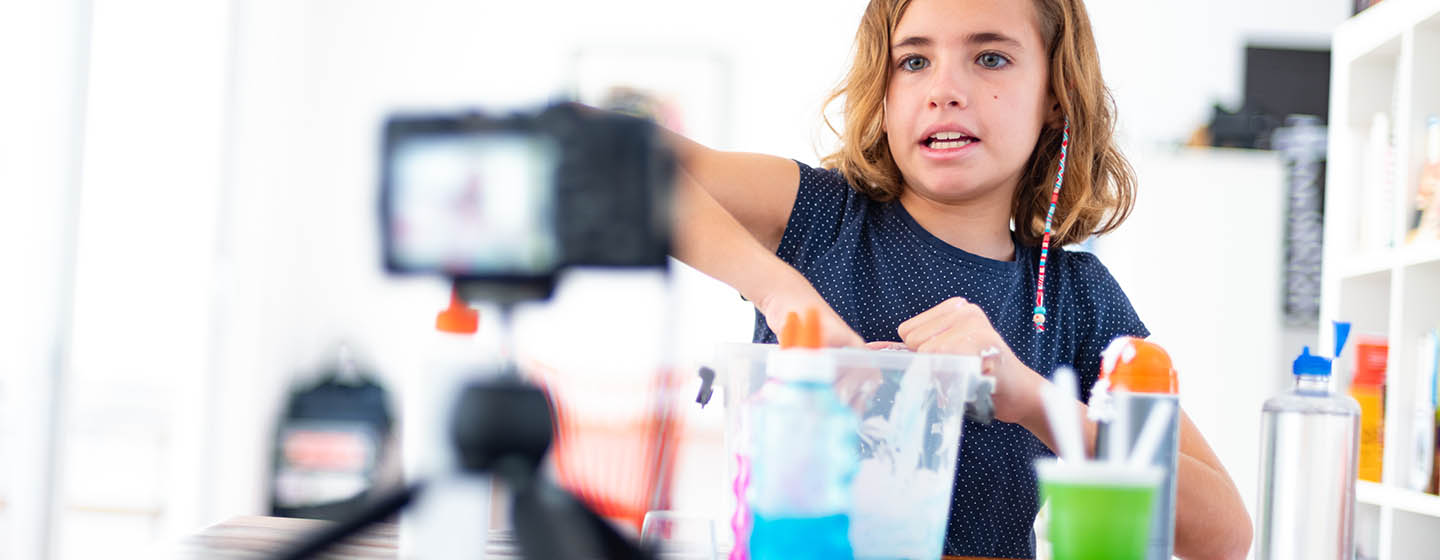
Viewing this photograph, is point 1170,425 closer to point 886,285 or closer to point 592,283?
point 886,285

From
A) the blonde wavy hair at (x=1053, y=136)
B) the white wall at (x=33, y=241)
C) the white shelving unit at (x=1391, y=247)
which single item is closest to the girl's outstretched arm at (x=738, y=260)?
the blonde wavy hair at (x=1053, y=136)

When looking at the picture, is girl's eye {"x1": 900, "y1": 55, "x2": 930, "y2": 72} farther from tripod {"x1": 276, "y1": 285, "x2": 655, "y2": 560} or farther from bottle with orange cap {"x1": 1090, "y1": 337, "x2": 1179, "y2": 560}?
tripod {"x1": 276, "y1": 285, "x2": 655, "y2": 560}

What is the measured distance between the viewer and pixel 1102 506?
54 cm

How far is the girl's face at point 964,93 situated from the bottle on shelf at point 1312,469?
0.39 meters

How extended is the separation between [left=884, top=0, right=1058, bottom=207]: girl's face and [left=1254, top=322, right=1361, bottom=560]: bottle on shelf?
0.39 m

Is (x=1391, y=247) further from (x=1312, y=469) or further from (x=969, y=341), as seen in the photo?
(x=969, y=341)

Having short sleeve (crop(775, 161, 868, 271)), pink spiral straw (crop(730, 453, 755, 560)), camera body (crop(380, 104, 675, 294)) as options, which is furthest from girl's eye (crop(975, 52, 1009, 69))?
camera body (crop(380, 104, 675, 294))

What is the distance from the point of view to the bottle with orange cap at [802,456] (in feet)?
1.79

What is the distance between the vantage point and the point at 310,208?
3471 millimetres

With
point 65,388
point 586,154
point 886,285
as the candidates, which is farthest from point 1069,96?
point 65,388

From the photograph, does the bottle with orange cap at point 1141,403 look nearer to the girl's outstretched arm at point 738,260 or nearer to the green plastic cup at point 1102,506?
the green plastic cup at point 1102,506

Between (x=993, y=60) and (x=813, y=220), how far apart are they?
0.82 ft

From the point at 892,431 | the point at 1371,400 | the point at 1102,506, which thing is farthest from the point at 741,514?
the point at 1371,400

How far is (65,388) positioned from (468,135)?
220cm
